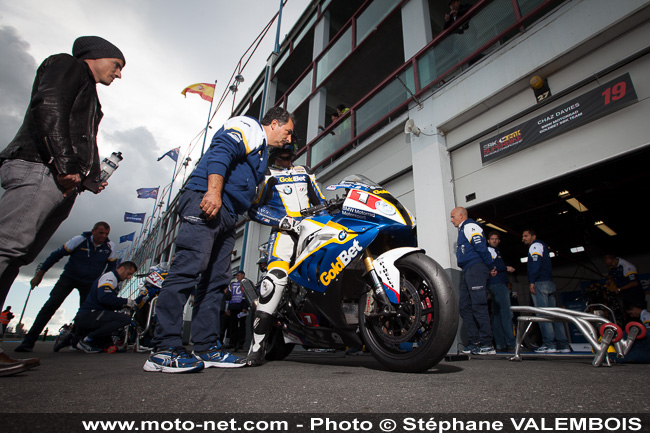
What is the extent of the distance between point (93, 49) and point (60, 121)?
0.59m

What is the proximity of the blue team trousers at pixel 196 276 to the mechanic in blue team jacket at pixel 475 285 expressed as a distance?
326 cm

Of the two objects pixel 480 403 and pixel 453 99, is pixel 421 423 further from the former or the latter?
pixel 453 99

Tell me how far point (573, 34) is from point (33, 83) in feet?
18.5

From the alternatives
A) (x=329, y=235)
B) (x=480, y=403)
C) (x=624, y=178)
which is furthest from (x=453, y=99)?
(x=480, y=403)

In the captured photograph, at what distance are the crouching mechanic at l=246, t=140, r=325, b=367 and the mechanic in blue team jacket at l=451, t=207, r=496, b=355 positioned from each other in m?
2.49

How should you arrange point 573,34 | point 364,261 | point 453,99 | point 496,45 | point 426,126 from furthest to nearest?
point 426,126 → point 453,99 → point 496,45 → point 573,34 → point 364,261

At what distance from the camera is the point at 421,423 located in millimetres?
749

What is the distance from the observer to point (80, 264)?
4590 mm

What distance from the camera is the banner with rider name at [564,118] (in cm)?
372

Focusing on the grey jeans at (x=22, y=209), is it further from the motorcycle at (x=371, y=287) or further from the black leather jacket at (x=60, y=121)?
the motorcycle at (x=371, y=287)

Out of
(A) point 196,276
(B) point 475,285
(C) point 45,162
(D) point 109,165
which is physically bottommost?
(A) point 196,276

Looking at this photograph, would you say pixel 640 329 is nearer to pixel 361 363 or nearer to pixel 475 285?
pixel 475 285

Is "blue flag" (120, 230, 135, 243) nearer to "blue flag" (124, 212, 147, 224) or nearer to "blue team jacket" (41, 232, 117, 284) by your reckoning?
"blue flag" (124, 212, 147, 224)

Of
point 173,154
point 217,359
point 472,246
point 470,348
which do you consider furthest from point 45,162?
point 173,154
